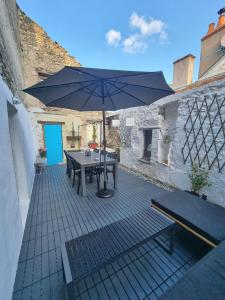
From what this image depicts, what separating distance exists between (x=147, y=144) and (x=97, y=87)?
3.15m

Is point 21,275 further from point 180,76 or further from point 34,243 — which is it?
point 180,76

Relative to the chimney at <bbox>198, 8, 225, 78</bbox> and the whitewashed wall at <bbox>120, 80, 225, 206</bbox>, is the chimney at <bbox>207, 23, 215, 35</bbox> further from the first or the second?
the whitewashed wall at <bbox>120, 80, 225, 206</bbox>

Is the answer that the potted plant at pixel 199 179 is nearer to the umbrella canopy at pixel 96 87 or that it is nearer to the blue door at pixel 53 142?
the umbrella canopy at pixel 96 87

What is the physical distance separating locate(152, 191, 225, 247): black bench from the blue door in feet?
19.6

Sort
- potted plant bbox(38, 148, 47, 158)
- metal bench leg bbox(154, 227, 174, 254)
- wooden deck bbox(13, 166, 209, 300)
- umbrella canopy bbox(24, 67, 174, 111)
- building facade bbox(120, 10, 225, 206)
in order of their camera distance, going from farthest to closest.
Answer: potted plant bbox(38, 148, 47, 158) → building facade bbox(120, 10, 225, 206) → metal bench leg bbox(154, 227, 174, 254) → umbrella canopy bbox(24, 67, 174, 111) → wooden deck bbox(13, 166, 209, 300)

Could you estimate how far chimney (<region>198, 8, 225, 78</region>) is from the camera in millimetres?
4875

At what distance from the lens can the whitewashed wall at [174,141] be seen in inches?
122

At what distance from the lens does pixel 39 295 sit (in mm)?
1446

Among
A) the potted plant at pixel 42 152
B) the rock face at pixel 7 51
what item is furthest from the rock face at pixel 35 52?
the rock face at pixel 7 51

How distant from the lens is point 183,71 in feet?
14.2

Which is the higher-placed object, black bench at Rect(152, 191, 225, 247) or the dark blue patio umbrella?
the dark blue patio umbrella

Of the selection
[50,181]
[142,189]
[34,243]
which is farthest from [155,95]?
[50,181]

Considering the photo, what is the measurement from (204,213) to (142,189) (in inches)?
79.4

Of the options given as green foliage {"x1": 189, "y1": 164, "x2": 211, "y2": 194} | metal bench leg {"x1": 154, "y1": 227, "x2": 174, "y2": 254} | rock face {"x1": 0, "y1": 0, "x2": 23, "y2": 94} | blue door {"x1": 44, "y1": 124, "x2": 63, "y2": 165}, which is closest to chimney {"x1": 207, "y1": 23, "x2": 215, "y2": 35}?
green foliage {"x1": 189, "y1": 164, "x2": 211, "y2": 194}
